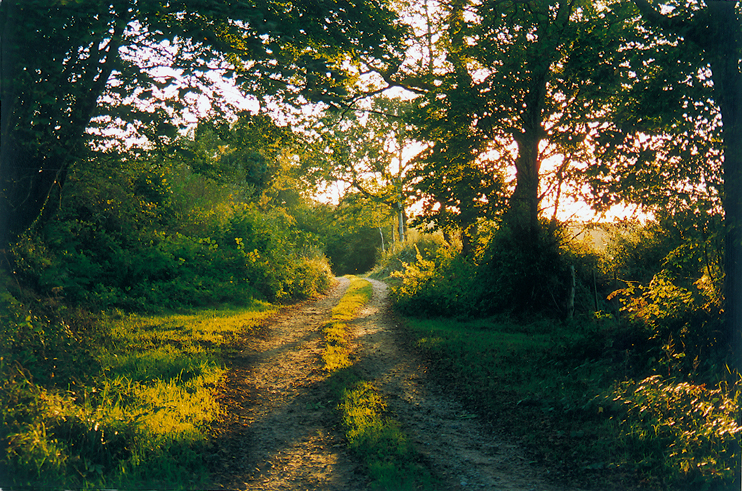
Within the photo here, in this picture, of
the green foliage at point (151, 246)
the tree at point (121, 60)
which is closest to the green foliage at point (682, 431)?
the tree at point (121, 60)

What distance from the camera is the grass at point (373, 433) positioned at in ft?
16.4

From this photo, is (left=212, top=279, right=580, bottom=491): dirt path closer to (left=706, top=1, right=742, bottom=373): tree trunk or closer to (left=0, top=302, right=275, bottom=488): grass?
(left=0, top=302, right=275, bottom=488): grass

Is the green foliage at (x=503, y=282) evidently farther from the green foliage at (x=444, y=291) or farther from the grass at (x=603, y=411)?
the grass at (x=603, y=411)

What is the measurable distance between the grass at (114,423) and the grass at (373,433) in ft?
6.19

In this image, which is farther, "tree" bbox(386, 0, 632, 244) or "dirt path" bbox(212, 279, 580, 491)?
"tree" bbox(386, 0, 632, 244)

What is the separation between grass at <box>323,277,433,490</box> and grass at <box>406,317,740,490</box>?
1657mm

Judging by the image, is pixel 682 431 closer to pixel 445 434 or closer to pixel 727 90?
pixel 445 434

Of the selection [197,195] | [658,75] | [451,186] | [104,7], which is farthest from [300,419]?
[197,195]

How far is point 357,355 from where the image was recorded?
10797 mm

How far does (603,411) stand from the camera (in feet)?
21.5

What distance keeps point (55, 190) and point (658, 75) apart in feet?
39.5

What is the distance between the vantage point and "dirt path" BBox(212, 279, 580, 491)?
5.11 metres

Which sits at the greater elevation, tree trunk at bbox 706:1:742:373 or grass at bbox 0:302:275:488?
tree trunk at bbox 706:1:742:373

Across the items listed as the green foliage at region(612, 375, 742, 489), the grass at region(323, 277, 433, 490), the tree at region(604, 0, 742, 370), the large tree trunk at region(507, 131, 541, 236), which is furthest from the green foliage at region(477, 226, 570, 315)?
the green foliage at region(612, 375, 742, 489)
